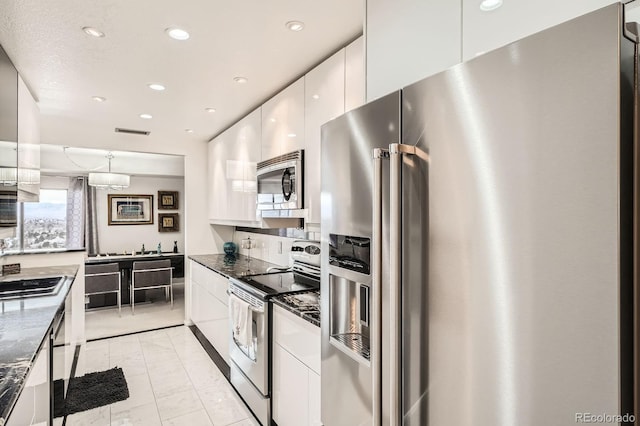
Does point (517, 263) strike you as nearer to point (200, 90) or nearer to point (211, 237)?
point (200, 90)

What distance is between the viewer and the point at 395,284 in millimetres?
900

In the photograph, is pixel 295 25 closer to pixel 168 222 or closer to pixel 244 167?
pixel 244 167

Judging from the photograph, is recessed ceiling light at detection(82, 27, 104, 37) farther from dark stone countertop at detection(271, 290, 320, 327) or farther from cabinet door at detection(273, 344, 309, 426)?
cabinet door at detection(273, 344, 309, 426)

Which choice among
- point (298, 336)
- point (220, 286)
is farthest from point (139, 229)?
point (298, 336)

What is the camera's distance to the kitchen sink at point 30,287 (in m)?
2.48

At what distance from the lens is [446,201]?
0.81 meters

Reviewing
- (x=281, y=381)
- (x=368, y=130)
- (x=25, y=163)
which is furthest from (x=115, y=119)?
(x=368, y=130)

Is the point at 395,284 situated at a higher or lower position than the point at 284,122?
lower

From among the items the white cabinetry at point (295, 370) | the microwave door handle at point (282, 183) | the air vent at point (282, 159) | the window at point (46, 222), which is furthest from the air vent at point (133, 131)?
the window at point (46, 222)

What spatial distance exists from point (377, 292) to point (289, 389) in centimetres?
150

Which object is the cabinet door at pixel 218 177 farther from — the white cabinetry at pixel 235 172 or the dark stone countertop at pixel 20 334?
the dark stone countertop at pixel 20 334

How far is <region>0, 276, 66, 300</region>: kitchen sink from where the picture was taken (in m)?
2.48

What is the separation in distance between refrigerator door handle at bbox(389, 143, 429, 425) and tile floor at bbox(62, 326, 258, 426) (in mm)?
2012

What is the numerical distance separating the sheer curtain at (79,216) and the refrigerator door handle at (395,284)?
7.58 m
